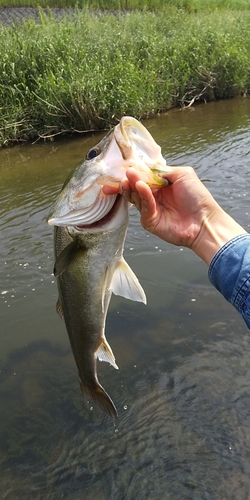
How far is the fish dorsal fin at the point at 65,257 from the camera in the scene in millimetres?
2258

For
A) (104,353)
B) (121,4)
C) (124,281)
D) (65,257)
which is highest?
(65,257)

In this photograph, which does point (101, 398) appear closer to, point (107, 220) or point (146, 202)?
point (107, 220)

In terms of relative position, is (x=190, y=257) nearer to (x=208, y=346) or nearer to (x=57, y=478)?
(x=208, y=346)

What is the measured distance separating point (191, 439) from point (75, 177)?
8.10 ft

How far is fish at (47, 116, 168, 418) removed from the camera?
6.70 feet

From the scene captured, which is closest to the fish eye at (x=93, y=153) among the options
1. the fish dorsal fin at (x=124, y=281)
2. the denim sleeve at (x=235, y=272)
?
the fish dorsal fin at (x=124, y=281)

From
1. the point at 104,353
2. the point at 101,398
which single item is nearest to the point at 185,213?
the point at 104,353

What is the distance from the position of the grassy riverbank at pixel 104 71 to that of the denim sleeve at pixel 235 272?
35.9 ft

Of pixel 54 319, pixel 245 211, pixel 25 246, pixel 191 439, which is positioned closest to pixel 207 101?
pixel 245 211

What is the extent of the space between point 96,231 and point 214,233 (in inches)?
21.8

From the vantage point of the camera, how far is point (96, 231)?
2203 millimetres

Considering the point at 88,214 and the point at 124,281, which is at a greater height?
the point at 88,214

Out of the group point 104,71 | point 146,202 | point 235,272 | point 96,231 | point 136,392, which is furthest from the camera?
point 104,71

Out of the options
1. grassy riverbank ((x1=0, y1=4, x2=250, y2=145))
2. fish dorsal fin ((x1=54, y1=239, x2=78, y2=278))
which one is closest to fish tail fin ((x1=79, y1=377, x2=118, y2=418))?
fish dorsal fin ((x1=54, y1=239, x2=78, y2=278))
